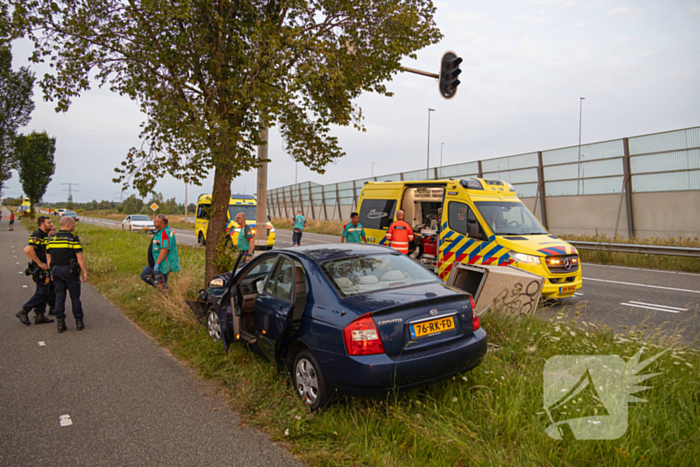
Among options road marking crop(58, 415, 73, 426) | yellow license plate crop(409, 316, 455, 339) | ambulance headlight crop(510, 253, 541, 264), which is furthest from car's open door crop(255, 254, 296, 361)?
ambulance headlight crop(510, 253, 541, 264)

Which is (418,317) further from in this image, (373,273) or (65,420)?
(65,420)

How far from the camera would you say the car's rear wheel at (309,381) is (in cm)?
350

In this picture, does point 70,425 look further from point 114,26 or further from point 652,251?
point 652,251

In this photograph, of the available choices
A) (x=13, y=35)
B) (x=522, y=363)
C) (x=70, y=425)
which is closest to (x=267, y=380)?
(x=70, y=425)

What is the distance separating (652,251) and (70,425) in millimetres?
14197

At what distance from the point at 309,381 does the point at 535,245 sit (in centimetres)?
551

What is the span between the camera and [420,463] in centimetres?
281

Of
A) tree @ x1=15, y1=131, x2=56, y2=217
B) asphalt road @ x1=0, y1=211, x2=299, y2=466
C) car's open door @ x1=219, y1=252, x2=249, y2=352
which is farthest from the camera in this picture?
tree @ x1=15, y1=131, x2=56, y2=217

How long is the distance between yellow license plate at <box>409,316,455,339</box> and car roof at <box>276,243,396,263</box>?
3.67ft

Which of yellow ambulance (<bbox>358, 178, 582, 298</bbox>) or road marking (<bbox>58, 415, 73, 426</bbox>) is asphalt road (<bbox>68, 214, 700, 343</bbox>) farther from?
road marking (<bbox>58, 415, 73, 426</bbox>)

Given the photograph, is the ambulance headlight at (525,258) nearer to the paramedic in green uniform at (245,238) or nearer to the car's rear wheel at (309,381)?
the car's rear wheel at (309,381)

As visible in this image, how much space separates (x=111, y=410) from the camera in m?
3.94

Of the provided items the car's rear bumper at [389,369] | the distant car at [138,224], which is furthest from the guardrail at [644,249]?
the distant car at [138,224]

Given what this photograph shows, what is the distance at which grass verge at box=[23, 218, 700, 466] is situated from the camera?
281cm
